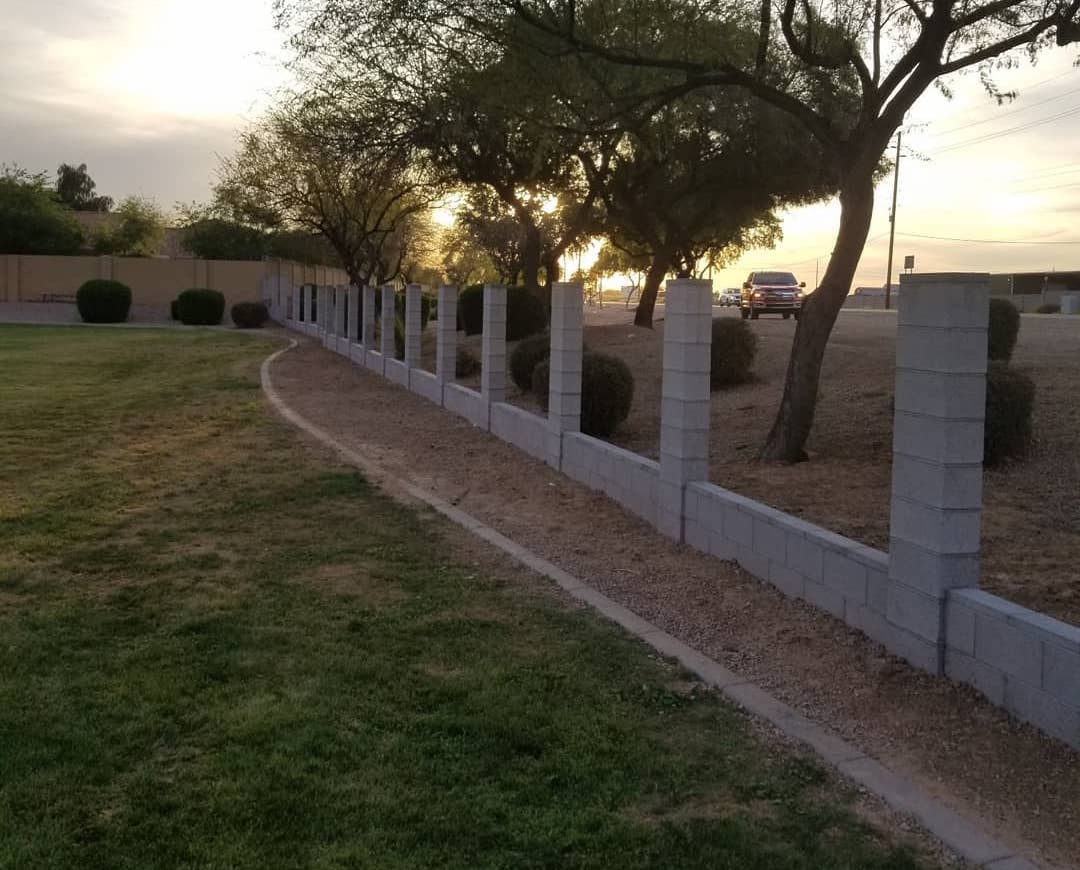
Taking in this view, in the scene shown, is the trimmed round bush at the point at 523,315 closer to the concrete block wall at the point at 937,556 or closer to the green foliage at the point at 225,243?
the concrete block wall at the point at 937,556

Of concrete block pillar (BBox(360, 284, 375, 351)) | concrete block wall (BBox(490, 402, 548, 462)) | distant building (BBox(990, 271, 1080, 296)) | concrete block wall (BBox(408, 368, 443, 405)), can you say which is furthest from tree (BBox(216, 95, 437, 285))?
distant building (BBox(990, 271, 1080, 296))

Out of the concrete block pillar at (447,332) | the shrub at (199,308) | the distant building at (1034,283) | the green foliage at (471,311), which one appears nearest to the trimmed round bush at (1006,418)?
the concrete block pillar at (447,332)

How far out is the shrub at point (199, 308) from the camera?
4678cm

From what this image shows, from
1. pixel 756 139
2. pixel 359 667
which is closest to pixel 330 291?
pixel 756 139

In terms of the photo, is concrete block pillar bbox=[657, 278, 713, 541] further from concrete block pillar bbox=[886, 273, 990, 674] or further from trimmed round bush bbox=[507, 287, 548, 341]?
trimmed round bush bbox=[507, 287, 548, 341]

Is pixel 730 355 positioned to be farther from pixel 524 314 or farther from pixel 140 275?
pixel 140 275

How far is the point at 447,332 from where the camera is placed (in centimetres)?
1619

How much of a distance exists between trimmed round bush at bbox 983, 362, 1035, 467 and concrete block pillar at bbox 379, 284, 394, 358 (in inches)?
532

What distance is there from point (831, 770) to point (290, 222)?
40.3m

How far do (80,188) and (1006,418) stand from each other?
10294 centimetres

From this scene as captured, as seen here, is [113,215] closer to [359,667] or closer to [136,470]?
[136,470]

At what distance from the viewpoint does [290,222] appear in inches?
1670

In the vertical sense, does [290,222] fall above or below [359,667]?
above

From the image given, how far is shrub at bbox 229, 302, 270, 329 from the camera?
4478cm
